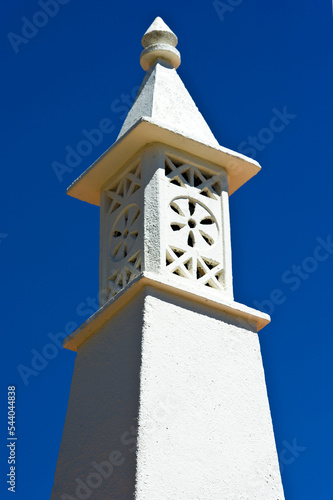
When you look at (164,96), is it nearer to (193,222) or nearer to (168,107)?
(168,107)

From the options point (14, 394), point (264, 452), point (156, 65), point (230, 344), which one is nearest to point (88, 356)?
point (230, 344)

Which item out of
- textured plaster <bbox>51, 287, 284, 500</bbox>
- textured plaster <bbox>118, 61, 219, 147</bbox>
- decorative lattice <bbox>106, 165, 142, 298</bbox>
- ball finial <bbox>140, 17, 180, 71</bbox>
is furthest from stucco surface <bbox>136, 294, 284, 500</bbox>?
ball finial <bbox>140, 17, 180, 71</bbox>

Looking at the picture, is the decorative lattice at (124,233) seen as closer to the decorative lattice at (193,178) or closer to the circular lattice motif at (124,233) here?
the circular lattice motif at (124,233)

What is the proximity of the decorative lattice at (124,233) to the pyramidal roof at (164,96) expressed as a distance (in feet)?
1.43

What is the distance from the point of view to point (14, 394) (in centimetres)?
996

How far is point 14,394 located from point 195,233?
13.1 feet

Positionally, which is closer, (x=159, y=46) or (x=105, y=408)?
(x=105, y=408)

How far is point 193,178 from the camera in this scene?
7.12 m

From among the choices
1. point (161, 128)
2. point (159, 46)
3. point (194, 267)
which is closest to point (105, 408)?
point (194, 267)

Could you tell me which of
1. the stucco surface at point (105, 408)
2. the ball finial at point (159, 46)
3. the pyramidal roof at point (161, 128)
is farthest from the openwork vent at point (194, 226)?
the ball finial at point (159, 46)

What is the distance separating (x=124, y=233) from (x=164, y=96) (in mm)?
1285

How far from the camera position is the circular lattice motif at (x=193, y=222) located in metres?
6.79

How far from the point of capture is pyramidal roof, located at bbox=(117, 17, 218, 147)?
728 cm

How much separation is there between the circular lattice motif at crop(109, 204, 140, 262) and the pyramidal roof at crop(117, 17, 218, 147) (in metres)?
0.66
